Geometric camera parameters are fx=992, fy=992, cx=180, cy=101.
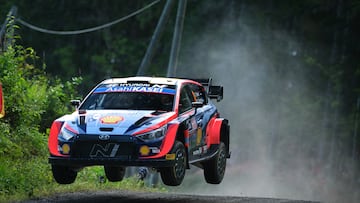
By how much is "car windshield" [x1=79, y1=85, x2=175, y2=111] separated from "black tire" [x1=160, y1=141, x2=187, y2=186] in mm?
969

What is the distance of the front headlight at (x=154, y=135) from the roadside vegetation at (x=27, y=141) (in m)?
2.66

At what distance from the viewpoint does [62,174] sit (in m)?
16.1

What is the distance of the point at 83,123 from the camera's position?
15.5 m

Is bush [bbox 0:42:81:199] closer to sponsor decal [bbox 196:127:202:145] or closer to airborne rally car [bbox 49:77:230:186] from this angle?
airborne rally car [bbox 49:77:230:186]

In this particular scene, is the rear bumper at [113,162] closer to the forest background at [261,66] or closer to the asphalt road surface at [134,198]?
the asphalt road surface at [134,198]

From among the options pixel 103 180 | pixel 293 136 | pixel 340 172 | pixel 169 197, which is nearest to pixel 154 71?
pixel 293 136

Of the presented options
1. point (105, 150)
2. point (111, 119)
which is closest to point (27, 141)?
point (111, 119)

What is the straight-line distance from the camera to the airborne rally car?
1517 centimetres

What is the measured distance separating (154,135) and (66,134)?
1.39m

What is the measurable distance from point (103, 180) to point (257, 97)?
106ft

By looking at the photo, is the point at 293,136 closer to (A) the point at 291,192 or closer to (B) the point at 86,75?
(A) the point at 291,192

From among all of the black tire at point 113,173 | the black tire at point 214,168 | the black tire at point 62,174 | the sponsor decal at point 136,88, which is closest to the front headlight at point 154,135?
the sponsor decal at point 136,88

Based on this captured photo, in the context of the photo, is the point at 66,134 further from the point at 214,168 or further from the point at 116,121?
Answer: the point at 214,168

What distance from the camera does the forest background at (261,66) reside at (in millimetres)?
45656
